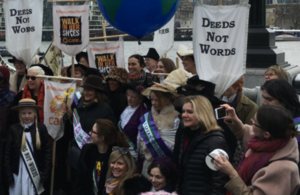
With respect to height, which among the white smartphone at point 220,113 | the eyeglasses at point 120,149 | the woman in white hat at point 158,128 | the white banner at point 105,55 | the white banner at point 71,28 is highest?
the white banner at point 71,28

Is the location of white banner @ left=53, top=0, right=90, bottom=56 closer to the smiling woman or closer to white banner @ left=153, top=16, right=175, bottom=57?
white banner @ left=153, top=16, right=175, bottom=57

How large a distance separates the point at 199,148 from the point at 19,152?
2.56 metres

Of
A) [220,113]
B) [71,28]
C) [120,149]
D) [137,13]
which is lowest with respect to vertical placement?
[120,149]

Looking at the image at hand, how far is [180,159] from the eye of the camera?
352cm

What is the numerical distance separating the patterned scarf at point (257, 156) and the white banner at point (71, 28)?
14.3 ft

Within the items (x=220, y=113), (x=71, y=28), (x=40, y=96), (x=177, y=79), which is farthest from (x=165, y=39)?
(x=220, y=113)

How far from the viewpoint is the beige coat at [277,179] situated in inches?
104

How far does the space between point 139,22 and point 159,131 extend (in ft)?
4.55

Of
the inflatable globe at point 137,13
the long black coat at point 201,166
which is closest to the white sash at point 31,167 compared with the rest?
the inflatable globe at point 137,13

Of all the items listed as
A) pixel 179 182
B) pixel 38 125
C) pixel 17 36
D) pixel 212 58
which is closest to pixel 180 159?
pixel 179 182

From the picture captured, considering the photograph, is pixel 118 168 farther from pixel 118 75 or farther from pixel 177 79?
pixel 118 75

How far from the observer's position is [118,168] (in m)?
4.16

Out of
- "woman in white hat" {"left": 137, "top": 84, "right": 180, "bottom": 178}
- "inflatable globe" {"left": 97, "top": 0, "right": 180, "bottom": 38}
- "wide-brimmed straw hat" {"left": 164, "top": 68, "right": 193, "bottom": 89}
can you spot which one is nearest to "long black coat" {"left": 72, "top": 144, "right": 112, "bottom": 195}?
"woman in white hat" {"left": 137, "top": 84, "right": 180, "bottom": 178}

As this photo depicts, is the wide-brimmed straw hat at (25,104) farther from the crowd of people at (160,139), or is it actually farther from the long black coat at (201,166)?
the long black coat at (201,166)
